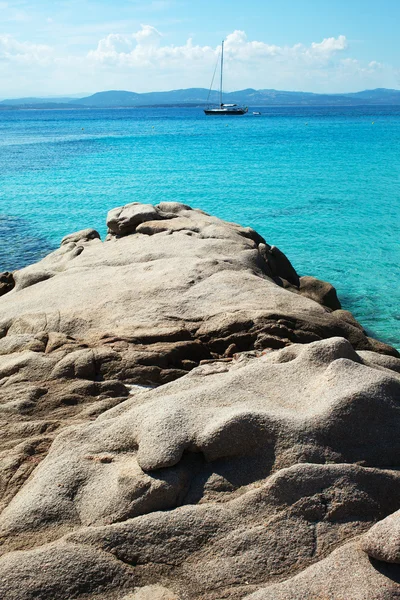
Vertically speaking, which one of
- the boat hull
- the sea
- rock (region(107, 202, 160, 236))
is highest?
the boat hull

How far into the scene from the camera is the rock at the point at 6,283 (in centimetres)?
1262

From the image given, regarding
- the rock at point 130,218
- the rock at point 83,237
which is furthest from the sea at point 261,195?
the rock at point 130,218

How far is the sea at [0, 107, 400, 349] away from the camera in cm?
1952

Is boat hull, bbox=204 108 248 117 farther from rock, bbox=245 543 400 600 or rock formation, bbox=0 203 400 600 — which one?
rock, bbox=245 543 400 600

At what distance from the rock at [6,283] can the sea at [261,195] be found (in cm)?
593

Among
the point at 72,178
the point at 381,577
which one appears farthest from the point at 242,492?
the point at 72,178

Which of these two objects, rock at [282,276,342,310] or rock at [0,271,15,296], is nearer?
rock at [282,276,342,310]

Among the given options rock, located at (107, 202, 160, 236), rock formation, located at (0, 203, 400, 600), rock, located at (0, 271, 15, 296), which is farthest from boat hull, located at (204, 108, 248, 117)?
rock formation, located at (0, 203, 400, 600)

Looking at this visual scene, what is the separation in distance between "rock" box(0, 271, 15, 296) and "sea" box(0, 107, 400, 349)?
593cm

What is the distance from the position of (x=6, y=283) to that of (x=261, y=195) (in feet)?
67.2

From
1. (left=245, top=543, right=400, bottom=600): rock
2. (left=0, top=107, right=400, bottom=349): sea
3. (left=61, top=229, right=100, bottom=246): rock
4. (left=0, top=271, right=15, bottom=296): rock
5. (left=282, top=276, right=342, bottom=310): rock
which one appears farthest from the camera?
(left=0, top=107, right=400, bottom=349): sea

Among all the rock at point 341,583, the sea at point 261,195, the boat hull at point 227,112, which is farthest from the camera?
the boat hull at point 227,112

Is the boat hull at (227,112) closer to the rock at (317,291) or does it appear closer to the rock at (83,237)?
the rock at (83,237)

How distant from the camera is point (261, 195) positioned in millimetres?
31281
